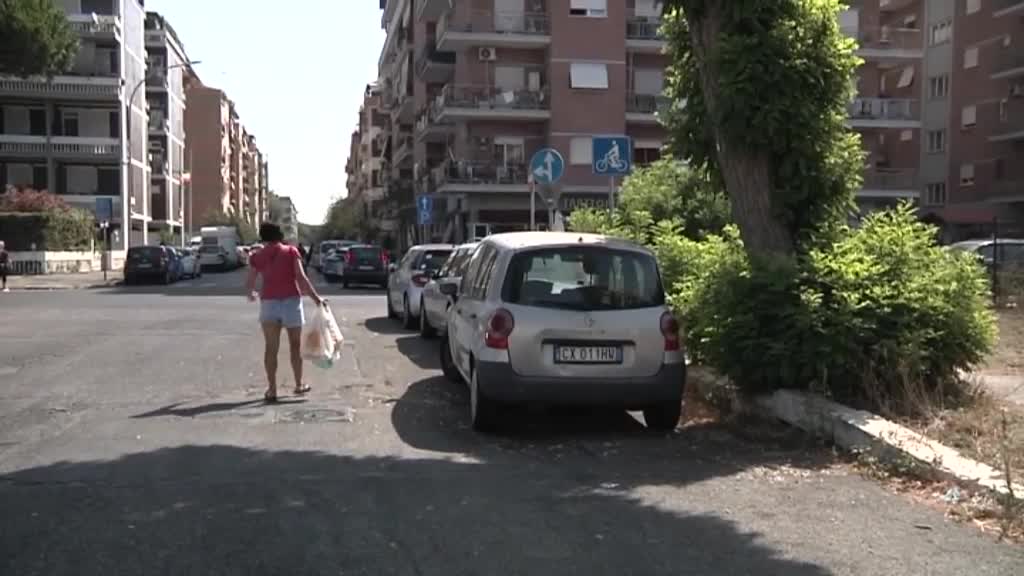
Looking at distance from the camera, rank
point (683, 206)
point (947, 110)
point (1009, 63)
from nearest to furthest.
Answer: point (683, 206), point (1009, 63), point (947, 110)

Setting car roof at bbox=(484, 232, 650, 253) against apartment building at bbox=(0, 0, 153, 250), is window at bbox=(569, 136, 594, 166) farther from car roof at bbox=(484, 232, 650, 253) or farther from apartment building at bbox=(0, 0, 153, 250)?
car roof at bbox=(484, 232, 650, 253)

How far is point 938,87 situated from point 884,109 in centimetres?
687

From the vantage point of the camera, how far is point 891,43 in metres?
50.0

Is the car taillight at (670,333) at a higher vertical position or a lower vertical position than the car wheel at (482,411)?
higher

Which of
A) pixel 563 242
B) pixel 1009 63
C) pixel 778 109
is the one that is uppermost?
pixel 1009 63

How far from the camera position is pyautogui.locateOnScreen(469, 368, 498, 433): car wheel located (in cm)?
854

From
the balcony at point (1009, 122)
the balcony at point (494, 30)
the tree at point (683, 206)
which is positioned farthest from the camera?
the balcony at point (1009, 122)

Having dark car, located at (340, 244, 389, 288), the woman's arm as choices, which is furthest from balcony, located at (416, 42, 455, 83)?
the woman's arm

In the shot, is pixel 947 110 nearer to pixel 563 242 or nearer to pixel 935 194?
pixel 935 194

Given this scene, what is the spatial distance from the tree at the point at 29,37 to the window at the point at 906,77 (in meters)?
39.8

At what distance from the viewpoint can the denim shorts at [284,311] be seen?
33.9ft

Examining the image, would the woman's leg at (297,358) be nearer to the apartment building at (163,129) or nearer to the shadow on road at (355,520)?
the shadow on road at (355,520)

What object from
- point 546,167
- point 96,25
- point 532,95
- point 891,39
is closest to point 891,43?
point 891,39

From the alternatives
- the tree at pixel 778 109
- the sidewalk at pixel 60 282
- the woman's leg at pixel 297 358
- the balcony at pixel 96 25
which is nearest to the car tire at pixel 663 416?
the tree at pixel 778 109
